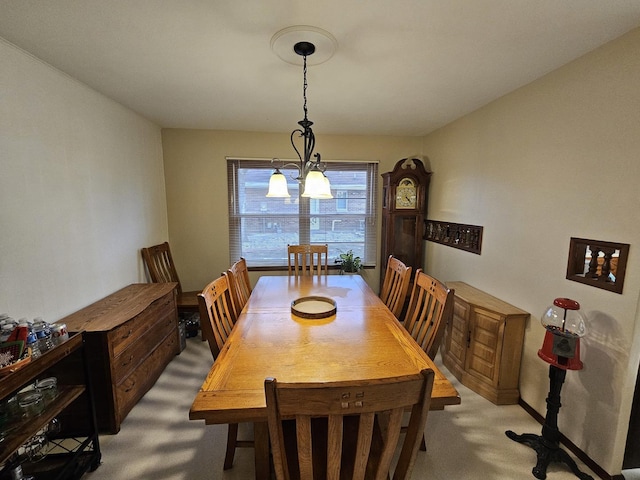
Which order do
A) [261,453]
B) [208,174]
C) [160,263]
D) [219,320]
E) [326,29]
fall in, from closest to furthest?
[261,453], [326,29], [219,320], [160,263], [208,174]

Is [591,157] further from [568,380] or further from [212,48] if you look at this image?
[212,48]

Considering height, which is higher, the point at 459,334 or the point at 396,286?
the point at 396,286

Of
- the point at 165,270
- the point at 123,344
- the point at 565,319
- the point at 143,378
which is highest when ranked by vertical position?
the point at 565,319

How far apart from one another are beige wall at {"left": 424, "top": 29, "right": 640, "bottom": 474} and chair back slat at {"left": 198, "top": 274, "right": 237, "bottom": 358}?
6.98 ft

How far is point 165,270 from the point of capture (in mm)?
3307

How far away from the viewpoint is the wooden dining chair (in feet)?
9.82

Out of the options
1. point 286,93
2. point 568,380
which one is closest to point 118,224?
point 286,93

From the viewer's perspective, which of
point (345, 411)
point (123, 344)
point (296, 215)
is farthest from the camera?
point (296, 215)

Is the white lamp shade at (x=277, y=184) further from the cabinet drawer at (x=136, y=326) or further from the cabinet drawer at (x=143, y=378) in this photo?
the cabinet drawer at (x=143, y=378)

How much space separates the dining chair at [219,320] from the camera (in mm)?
1385

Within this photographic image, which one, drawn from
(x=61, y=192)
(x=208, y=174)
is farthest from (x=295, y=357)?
(x=208, y=174)

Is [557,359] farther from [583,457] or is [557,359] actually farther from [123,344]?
[123,344]

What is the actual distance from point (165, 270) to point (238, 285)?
5.30 feet

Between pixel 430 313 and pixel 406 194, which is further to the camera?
pixel 406 194
